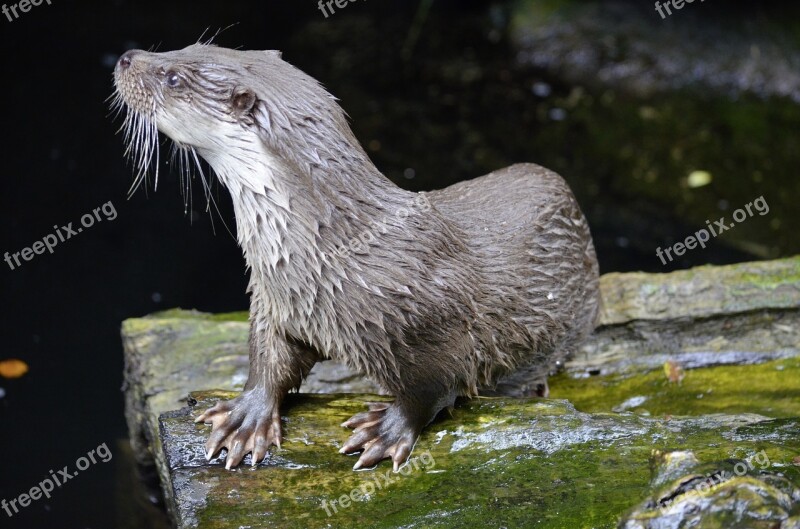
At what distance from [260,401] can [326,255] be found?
1.72ft

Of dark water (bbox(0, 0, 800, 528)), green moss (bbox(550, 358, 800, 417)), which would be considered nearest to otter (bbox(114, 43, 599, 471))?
green moss (bbox(550, 358, 800, 417))

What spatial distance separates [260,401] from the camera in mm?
2855

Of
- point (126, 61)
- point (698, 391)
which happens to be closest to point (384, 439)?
point (126, 61)

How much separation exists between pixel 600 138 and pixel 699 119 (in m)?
0.66

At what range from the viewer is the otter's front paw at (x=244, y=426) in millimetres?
2756

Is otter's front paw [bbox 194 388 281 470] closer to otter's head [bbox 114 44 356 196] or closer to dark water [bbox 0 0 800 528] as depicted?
otter's head [bbox 114 44 356 196]

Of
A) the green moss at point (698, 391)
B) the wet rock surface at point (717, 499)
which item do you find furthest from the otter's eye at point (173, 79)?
the green moss at point (698, 391)

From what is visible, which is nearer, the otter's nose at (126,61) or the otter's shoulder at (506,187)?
the otter's nose at (126,61)

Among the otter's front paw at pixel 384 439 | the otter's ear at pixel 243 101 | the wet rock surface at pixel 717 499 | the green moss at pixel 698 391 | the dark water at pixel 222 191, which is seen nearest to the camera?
the wet rock surface at pixel 717 499

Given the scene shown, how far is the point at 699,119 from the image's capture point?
6.18 metres

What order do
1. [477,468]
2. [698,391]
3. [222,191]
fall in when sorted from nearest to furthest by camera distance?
[477,468]
[698,391]
[222,191]

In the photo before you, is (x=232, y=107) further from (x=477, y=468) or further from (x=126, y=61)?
(x=477, y=468)

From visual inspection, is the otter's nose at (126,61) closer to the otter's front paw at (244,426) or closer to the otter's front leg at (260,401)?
the otter's front leg at (260,401)

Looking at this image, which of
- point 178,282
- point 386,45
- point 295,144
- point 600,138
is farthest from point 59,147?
point 295,144
